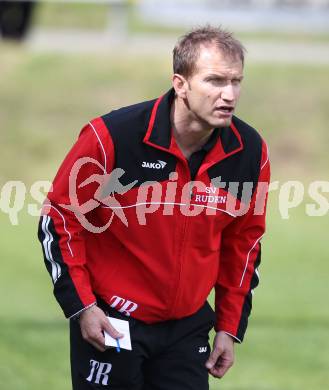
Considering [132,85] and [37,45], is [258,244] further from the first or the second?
[37,45]

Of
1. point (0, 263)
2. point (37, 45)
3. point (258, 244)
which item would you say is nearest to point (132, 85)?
point (37, 45)

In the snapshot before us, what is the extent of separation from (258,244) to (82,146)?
Result: 95cm

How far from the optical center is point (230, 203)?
4773 mm

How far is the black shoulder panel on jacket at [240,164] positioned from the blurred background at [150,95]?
4571mm

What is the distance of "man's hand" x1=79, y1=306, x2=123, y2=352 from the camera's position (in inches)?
181

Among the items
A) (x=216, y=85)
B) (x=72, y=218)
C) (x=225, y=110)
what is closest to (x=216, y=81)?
(x=216, y=85)

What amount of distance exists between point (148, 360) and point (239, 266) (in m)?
0.56

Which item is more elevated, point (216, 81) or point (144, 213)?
point (216, 81)

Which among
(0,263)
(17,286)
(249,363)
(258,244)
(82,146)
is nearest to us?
→ (82,146)

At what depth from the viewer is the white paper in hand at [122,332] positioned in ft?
15.1

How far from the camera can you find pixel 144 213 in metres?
4.64

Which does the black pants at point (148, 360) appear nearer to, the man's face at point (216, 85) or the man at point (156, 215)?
the man at point (156, 215)

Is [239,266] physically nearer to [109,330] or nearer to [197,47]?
[109,330]

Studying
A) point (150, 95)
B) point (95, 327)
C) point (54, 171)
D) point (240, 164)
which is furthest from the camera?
point (150, 95)
